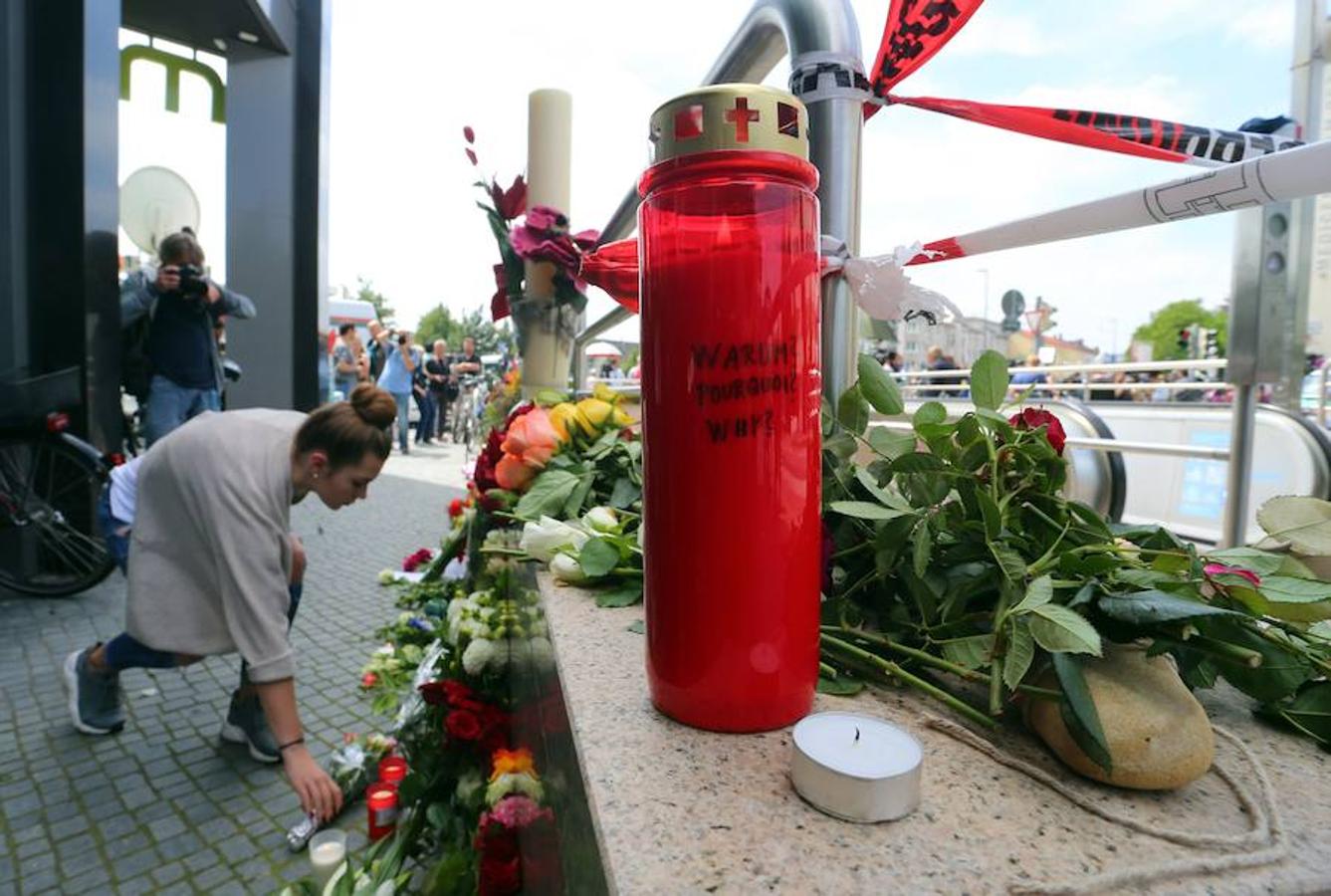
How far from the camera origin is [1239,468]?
1.29 metres

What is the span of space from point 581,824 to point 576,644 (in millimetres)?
271

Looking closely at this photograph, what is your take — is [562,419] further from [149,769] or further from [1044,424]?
[149,769]

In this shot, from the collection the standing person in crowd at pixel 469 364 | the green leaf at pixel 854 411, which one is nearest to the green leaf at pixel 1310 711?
the green leaf at pixel 854 411

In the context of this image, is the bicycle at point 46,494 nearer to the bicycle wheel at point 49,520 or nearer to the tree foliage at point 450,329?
the bicycle wheel at point 49,520

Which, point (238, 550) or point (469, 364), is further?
point (469, 364)

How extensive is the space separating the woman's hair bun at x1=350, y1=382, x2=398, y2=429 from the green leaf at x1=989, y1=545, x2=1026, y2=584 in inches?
84.1

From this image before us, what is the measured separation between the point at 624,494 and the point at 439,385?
1503cm

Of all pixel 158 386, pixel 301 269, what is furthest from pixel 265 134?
pixel 158 386

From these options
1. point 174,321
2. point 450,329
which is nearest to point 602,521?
point 174,321

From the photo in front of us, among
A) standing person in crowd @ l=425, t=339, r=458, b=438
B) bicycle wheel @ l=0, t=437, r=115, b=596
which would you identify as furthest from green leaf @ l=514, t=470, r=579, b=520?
standing person in crowd @ l=425, t=339, r=458, b=438

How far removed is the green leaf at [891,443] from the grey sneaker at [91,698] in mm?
3075

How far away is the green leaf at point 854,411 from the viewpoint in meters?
0.97

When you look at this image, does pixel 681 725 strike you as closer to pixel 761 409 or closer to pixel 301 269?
pixel 761 409

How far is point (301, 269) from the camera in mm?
8234
